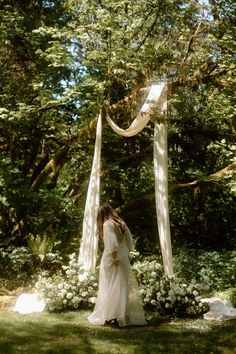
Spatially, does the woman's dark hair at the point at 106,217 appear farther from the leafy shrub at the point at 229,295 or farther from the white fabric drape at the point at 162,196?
the leafy shrub at the point at 229,295

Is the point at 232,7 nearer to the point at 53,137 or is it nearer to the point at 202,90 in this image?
the point at 202,90

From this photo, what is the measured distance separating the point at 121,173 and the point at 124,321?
663 cm

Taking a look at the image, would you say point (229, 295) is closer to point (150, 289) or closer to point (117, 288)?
point (150, 289)

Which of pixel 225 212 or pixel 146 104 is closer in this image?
pixel 146 104

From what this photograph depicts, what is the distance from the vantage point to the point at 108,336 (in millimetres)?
5922

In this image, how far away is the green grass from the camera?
212 inches

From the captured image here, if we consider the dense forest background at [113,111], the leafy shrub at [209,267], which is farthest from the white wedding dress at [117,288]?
the dense forest background at [113,111]

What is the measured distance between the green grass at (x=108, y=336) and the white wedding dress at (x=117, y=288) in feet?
0.64

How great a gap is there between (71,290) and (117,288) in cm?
128

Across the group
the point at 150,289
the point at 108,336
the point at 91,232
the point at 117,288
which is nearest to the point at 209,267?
the point at 150,289

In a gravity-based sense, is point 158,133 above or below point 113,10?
below

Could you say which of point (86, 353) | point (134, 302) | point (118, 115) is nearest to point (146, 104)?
point (118, 115)

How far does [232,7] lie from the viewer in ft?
28.9

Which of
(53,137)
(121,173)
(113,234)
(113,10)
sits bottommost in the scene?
(113,234)
